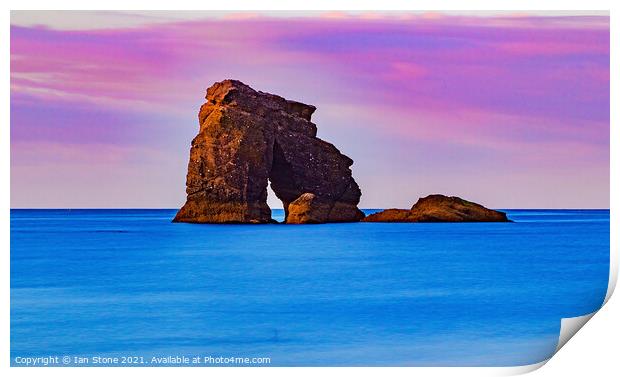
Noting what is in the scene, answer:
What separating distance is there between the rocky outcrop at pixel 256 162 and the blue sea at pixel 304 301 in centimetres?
1167

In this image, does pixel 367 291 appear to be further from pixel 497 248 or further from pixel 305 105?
pixel 305 105

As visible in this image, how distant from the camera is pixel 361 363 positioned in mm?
12078

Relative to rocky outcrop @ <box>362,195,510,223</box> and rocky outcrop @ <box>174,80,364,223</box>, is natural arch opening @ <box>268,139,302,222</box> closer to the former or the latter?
rocky outcrop @ <box>174,80,364,223</box>

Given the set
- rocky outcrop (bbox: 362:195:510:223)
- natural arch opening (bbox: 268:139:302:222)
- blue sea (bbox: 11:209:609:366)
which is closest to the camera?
blue sea (bbox: 11:209:609:366)

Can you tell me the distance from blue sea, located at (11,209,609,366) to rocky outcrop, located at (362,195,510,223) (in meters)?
16.5

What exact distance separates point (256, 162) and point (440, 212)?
10265mm

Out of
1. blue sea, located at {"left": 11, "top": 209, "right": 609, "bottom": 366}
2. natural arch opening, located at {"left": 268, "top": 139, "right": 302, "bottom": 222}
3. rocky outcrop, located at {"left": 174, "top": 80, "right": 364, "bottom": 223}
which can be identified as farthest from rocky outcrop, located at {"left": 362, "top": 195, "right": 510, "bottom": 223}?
blue sea, located at {"left": 11, "top": 209, "right": 609, "bottom": 366}

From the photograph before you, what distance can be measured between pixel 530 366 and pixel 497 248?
15942 millimetres

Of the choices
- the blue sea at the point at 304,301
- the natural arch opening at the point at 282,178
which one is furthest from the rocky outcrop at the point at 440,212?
the blue sea at the point at 304,301

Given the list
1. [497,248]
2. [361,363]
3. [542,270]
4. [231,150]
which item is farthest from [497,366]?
[231,150]

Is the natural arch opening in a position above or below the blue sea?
above

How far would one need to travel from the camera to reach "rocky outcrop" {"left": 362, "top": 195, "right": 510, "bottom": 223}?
45.2 meters

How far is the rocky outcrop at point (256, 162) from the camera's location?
39.5m

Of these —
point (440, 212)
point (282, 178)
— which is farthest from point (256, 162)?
point (440, 212)
